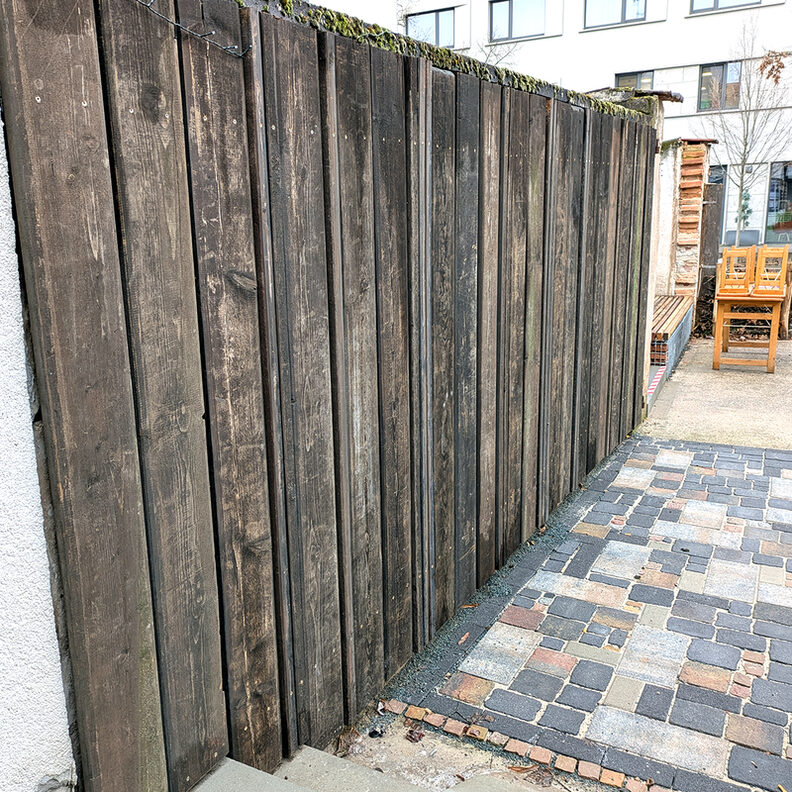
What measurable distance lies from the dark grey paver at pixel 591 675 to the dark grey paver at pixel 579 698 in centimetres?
4

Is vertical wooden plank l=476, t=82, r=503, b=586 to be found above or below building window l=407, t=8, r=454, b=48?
below

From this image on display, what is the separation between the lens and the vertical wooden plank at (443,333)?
2.91m

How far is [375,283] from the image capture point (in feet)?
8.59

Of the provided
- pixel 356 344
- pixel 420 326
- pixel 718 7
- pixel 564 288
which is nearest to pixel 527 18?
pixel 718 7

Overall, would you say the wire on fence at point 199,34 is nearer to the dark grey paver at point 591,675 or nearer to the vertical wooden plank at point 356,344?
the vertical wooden plank at point 356,344

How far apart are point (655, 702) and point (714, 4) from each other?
27.1 metres

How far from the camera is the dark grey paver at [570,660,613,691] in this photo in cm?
300

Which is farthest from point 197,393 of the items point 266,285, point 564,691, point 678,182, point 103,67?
point 678,182

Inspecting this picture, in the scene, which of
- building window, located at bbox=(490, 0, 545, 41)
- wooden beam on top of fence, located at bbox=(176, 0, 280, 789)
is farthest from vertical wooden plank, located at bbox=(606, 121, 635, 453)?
building window, located at bbox=(490, 0, 545, 41)

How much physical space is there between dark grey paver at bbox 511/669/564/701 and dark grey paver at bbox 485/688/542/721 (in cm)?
4

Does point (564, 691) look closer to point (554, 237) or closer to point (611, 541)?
point (611, 541)

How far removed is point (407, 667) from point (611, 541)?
177cm

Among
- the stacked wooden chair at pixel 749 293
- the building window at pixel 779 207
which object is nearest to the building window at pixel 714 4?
the building window at pixel 779 207

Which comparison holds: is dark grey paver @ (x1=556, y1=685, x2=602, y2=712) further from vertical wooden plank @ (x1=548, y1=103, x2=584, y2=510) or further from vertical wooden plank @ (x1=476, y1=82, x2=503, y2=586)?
vertical wooden plank @ (x1=548, y1=103, x2=584, y2=510)
